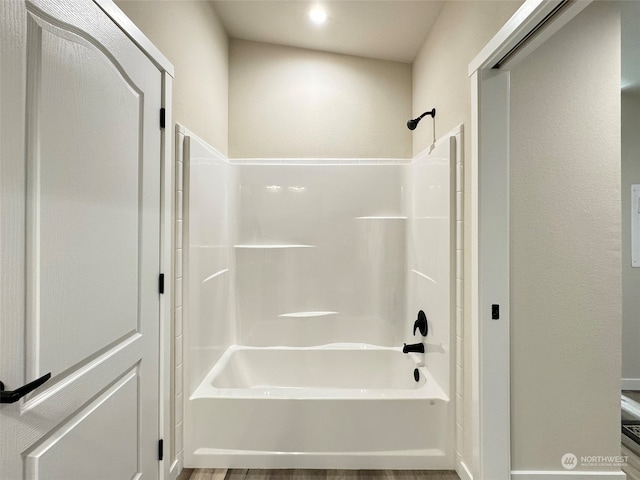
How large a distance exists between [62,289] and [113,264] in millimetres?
259

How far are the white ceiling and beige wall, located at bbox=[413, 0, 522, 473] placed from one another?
18 cm

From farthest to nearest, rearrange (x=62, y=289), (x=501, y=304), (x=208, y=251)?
(x=208, y=251), (x=501, y=304), (x=62, y=289)

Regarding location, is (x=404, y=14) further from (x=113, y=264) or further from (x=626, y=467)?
(x=626, y=467)

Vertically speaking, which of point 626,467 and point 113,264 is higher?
point 113,264

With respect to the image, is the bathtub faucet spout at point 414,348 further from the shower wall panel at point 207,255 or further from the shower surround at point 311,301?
the shower wall panel at point 207,255

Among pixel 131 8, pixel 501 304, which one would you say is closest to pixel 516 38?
pixel 501 304

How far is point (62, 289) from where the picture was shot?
104 cm

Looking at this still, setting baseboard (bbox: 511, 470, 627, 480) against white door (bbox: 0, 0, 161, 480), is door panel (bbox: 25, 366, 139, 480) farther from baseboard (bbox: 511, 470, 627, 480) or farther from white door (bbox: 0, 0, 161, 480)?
baseboard (bbox: 511, 470, 627, 480)

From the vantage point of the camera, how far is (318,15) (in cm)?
240

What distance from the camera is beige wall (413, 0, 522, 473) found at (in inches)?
65.3

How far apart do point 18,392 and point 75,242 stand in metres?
0.43

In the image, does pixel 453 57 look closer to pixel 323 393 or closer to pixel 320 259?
pixel 320 259

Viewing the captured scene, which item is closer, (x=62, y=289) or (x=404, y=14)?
(x=62, y=289)

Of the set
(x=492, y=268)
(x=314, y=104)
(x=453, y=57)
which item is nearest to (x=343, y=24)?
(x=314, y=104)
